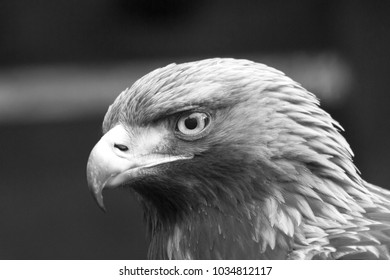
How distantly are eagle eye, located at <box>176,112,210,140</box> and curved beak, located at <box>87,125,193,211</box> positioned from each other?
69 millimetres

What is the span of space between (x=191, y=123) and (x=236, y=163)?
0.19 metres

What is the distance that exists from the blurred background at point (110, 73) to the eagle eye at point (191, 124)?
98.4 inches

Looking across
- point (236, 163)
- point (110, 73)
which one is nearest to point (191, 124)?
point (236, 163)

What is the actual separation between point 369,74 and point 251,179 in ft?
8.39

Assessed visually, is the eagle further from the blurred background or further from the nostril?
the blurred background

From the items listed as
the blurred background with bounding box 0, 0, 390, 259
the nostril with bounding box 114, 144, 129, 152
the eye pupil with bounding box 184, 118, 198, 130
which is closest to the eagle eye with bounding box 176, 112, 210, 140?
the eye pupil with bounding box 184, 118, 198, 130

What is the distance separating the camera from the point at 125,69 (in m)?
5.61

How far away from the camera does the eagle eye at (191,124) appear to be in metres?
3.00

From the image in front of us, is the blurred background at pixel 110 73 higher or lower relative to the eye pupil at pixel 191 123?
higher

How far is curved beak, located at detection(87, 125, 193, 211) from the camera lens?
290cm

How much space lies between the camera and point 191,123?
3002 millimetres

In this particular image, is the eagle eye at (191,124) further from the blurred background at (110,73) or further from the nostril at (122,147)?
the blurred background at (110,73)

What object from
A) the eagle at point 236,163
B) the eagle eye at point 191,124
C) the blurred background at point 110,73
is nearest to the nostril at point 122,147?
the eagle at point 236,163

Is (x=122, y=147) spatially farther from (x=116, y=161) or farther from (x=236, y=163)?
(x=236, y=163)
